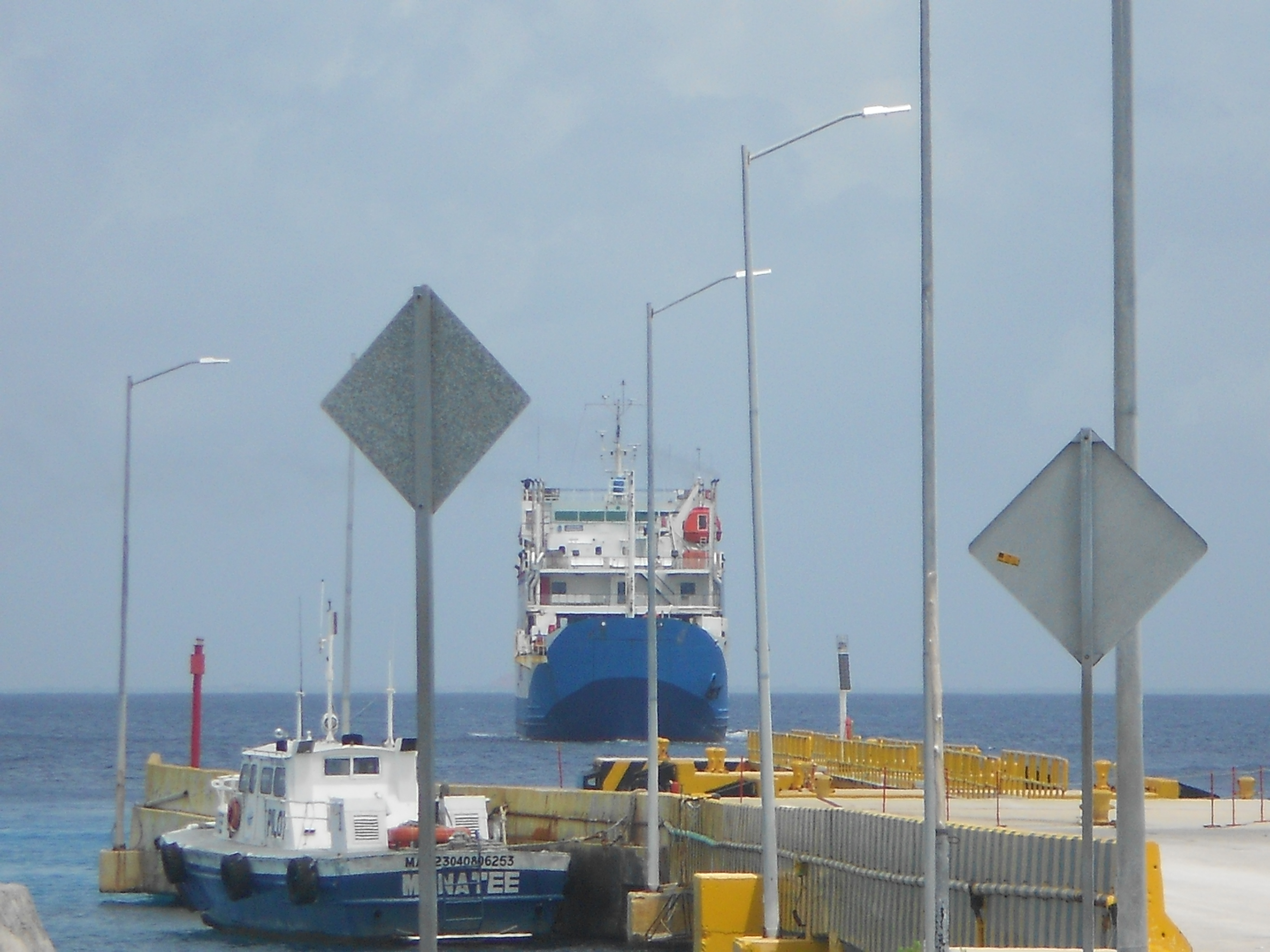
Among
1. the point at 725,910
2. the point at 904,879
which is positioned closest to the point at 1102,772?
the point at 725,910

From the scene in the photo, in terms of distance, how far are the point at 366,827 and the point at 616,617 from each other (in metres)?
50.0

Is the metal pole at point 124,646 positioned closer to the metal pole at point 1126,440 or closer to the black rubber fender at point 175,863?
the black rubber fender at point 175,863

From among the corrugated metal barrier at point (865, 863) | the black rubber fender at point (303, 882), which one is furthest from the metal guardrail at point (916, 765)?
the black rubber fender at point (303, 882)

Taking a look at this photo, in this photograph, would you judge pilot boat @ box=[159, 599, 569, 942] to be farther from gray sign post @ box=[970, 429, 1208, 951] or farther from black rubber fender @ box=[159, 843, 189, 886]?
gray sign post @ box=[970, 429, 1208, 951]

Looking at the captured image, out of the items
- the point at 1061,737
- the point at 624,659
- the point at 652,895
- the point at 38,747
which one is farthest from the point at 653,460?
the point at 1061,737

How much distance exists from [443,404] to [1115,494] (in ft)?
9.47

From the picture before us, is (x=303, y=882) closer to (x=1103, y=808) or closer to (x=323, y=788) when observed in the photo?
(x=323, y=788)

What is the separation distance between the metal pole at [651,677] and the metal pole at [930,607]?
7.94 meters

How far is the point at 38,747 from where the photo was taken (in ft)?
362

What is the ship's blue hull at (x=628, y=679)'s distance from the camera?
256 ft

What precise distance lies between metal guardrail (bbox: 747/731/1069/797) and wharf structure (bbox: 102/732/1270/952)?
0.06m

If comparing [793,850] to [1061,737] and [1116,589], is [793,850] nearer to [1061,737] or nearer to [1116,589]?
[1116,589]

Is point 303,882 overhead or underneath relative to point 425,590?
underneath

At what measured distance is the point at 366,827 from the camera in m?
29.1
